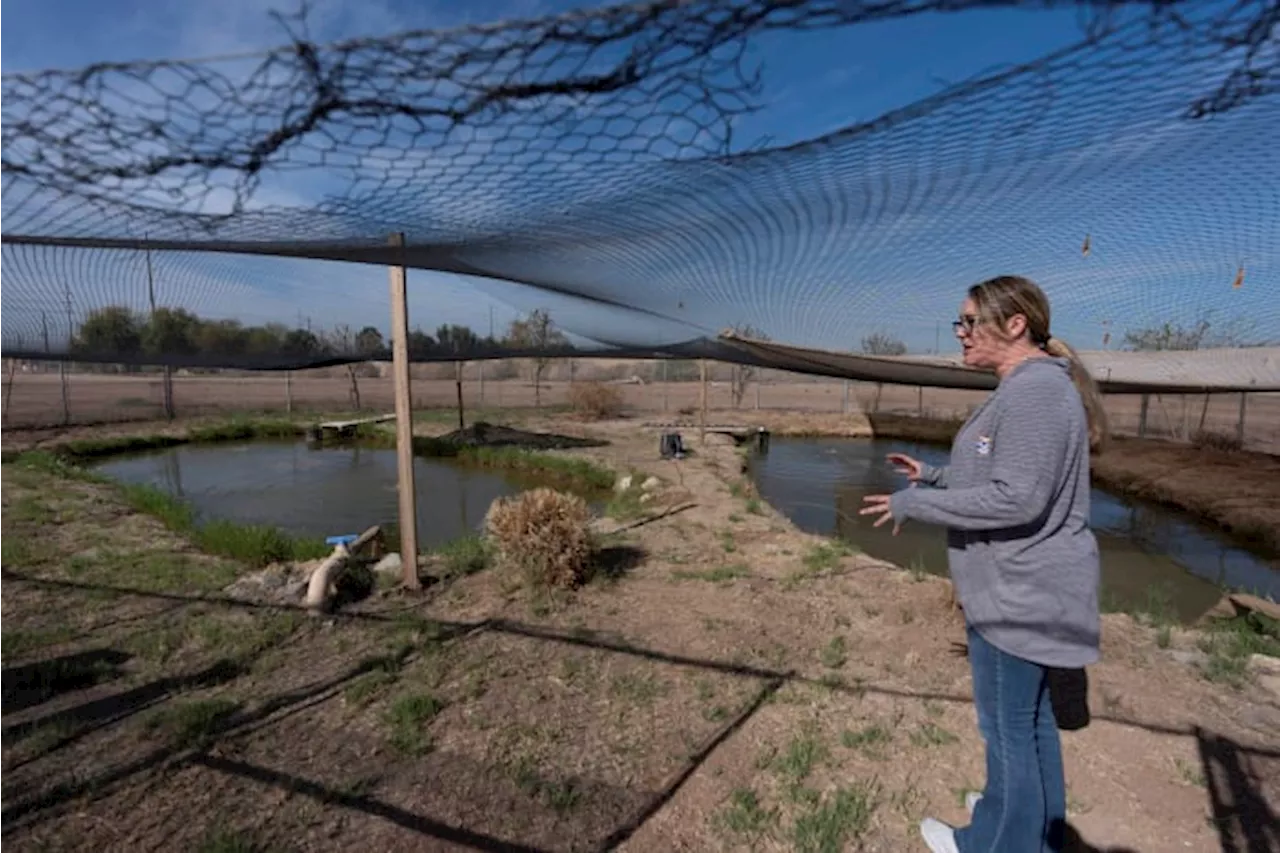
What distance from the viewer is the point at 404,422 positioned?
12.5ft

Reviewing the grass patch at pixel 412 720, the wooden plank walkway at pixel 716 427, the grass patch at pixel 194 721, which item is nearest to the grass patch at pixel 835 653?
the grass patch at pixel 412 720

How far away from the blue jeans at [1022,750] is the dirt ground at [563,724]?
61 cm

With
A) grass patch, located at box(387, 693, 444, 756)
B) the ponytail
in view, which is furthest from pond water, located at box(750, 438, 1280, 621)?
grass patch, located at box(387, 693, 444, 756)

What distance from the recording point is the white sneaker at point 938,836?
1.77 metres

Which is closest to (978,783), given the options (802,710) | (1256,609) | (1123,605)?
(802,710)

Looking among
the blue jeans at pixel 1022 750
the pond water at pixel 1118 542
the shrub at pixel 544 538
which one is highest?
the blue jeans at pixel 1022 750

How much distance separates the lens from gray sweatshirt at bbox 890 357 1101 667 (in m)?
1.27

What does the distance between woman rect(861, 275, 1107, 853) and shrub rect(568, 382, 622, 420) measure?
51.6 feet

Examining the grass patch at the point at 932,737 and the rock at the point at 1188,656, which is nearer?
the grass patch at the point at 932,737

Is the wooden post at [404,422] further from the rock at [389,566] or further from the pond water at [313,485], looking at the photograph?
the pond water at [313,485]

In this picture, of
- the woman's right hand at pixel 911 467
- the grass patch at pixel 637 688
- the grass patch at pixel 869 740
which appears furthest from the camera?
the grass patch at pixel 637 688

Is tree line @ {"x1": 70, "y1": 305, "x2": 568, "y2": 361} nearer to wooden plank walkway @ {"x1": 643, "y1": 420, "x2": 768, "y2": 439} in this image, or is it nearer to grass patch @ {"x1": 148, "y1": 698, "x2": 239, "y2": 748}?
grass patch @ {"x1": 148, "y1": 698, "x2": 239, "y2": 748}

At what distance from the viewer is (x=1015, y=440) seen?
4.25 feet

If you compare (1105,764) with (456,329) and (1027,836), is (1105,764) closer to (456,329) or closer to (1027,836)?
(1027,836)
